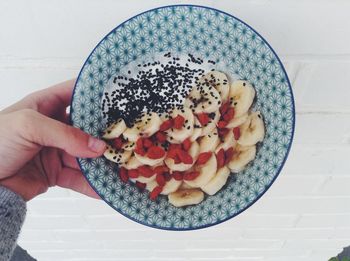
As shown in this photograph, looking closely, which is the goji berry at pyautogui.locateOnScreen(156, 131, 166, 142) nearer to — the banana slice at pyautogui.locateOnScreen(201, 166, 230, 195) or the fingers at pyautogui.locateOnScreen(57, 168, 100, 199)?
the banana slice at pyautogui.locateOnScreen(201, 166, 230, 195)

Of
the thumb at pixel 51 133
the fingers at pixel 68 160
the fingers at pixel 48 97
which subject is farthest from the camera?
the fingers at pixel 68 160

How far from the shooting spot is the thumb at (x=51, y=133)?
2.09 ft

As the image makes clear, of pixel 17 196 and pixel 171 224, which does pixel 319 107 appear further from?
pixel 17 196

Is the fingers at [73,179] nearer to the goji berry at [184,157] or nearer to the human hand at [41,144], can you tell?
the human hand at [41,144]

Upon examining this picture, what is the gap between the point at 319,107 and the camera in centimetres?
83

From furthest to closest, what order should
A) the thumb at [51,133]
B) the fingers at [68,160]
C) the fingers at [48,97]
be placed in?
the fingers at [68,160] < the fingers at [48,97] < the thumb at [51,133]

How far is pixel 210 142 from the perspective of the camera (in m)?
0.71

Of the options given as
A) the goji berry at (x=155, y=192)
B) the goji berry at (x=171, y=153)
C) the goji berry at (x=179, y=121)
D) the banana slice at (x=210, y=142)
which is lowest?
the goji berry at (x=155, y=192)

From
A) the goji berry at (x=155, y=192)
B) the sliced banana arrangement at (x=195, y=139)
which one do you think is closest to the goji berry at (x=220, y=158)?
the sliced banana arrangement at (x=195, y=139)

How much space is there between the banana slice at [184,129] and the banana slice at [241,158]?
0.08 meters

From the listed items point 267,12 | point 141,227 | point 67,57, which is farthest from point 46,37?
point 141,227

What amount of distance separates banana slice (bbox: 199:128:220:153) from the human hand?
0.51 feet

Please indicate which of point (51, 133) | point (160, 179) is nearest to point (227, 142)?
point (160, 179)

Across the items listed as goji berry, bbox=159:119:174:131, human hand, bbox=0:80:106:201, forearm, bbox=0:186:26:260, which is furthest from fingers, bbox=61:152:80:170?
goji berry, bbox=159:119:174:131
